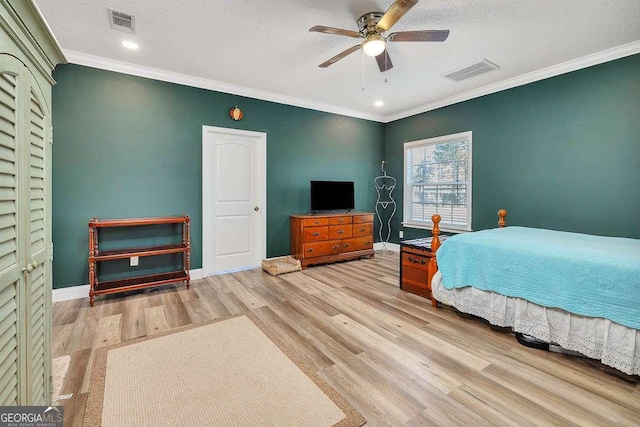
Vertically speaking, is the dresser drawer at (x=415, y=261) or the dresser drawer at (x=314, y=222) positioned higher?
the dresser drawer at (x=314, y=222)

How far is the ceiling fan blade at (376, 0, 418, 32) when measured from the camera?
1.88m

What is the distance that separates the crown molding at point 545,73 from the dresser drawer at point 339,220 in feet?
7.82

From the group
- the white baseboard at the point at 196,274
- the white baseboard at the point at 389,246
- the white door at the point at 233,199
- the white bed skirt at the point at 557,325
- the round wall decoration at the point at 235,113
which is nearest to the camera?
the white bed skirt at the point at 557,325

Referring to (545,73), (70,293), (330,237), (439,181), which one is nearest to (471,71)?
(545,73)

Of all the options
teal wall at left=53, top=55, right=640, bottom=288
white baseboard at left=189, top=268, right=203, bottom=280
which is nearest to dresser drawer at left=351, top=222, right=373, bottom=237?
teal wall at left=53, top=55, right=640, bottom=288

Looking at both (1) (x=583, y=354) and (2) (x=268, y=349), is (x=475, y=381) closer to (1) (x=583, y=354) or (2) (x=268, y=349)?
(1) (x=583, y=354)

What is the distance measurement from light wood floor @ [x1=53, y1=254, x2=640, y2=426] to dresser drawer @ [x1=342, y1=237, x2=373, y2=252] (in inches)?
50.3

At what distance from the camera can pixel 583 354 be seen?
2.05m

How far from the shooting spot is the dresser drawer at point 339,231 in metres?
4.75

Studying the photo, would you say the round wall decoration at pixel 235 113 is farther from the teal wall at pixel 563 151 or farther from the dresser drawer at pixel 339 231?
the teal wall at pixel 563 151

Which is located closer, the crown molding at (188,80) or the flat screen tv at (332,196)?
the crown molding at (188,80)

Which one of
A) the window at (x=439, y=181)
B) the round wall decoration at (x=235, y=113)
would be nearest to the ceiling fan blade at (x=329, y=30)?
the round wall decoration at (x=235, y=113)

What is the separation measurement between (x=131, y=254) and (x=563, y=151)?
5206 millimetres

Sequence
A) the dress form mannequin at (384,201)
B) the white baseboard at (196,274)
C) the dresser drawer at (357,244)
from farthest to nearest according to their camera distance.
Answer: the dress form mannequin at (384,201), the dresser drawer at (357,244), the white baseboard at (196,274)
